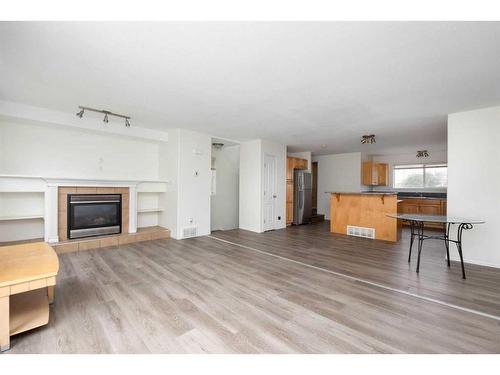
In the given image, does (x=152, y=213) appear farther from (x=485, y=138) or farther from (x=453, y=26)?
(x=485, y=138)

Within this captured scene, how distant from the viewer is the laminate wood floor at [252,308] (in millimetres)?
1562

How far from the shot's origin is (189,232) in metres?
4.89

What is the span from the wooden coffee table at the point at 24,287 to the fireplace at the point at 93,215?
2004 mm

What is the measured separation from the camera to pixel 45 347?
1.51 meters

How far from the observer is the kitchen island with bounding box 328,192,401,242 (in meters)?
5.00

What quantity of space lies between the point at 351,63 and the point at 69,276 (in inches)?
159

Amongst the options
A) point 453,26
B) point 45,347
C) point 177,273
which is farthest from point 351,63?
point 45,347

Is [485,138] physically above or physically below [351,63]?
below

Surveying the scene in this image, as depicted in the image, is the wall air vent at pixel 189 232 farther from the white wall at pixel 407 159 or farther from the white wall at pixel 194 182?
the white wall at pixel 407 159

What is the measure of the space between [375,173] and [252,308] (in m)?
7.48

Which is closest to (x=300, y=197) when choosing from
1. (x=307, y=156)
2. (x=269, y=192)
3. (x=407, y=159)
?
(x=269, y=192)

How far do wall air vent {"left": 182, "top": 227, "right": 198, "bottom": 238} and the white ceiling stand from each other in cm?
232

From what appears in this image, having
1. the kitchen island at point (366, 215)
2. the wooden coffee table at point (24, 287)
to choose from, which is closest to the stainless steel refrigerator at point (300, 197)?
the kitchen island at point (366, 215)

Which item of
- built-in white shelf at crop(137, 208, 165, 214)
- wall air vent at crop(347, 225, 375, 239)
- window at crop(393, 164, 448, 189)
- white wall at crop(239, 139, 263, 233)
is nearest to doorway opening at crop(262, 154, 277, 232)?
white wall at crop(239, 139, 263, 233)
